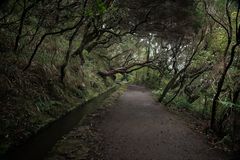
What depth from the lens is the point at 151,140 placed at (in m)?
8.97

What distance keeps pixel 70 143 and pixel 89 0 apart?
19.7 ft

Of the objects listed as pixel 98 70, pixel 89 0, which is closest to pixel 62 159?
pixel 89 0

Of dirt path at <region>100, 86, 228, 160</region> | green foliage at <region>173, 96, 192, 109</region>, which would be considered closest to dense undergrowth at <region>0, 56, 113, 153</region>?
dirt path at <region>100, 86, 228, 160</region>

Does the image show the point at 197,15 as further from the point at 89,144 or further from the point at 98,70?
the point at 98,70

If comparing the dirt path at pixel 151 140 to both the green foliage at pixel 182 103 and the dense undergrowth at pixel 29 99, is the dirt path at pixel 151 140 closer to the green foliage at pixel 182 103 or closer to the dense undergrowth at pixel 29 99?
the dense undergrowth at pixel 29 99

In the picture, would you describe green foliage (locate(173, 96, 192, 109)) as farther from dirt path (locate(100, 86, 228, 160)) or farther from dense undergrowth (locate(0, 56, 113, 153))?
dense undergrowth (locate(0, 56, 113, 153))

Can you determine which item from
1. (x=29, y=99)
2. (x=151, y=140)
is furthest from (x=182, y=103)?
(x=29, y=99)

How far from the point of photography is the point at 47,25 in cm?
1150

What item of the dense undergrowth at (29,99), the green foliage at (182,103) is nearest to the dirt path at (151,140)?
the dense undergrowth at (29,99)

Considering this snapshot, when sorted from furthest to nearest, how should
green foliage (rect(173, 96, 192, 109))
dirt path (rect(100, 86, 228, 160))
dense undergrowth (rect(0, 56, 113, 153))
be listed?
green foliage (rect(173, 96, 192, 109)), dense undergrowth (rect(0, 56, 113, 153)), dirt path (rect(100, 86, 228, 160))

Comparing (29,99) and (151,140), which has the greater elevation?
(29,99)

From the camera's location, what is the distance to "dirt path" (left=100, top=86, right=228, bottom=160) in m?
7.56

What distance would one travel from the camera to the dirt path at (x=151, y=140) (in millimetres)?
7562

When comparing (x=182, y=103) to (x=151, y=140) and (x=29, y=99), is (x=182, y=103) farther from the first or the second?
(x=29, y=99)
